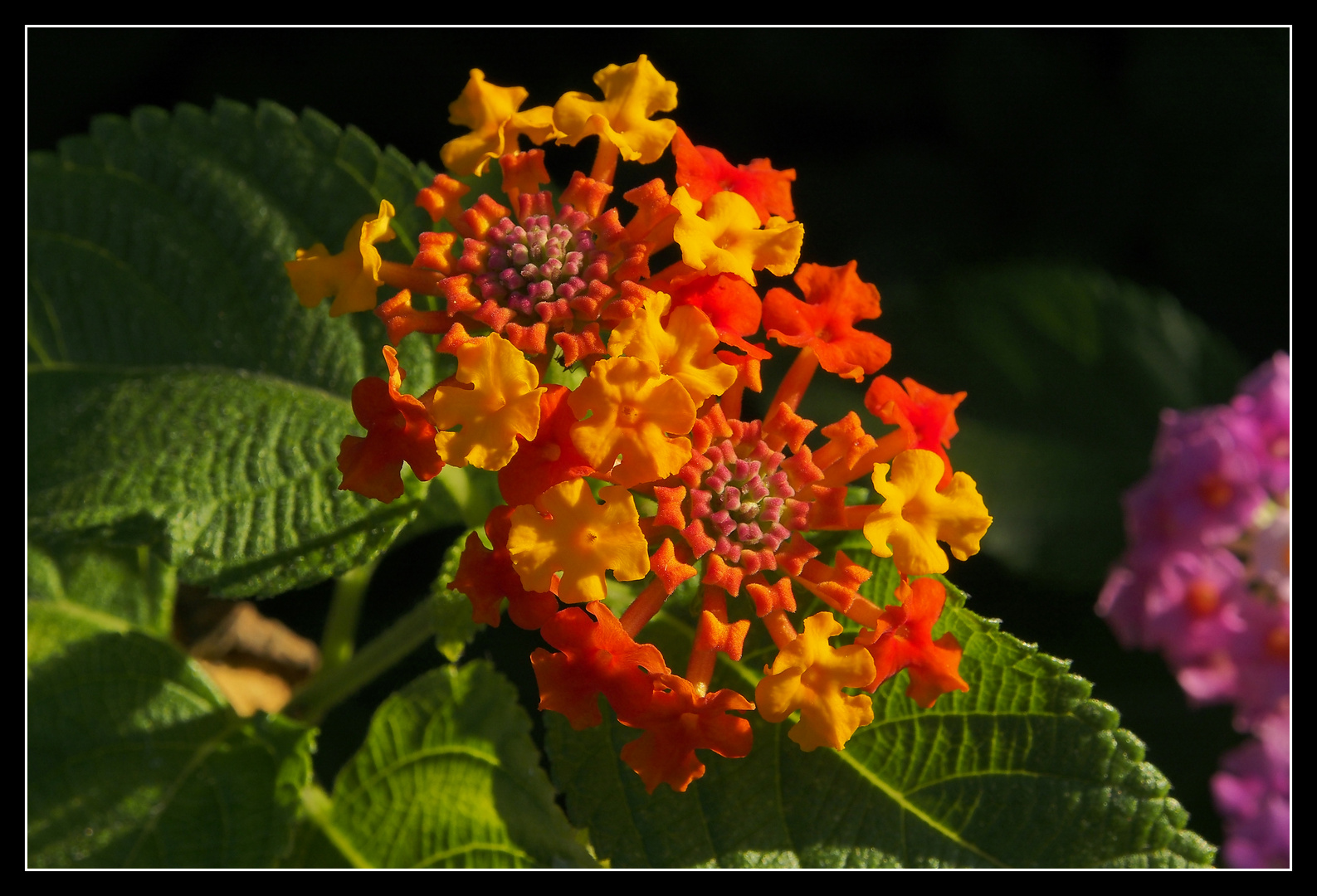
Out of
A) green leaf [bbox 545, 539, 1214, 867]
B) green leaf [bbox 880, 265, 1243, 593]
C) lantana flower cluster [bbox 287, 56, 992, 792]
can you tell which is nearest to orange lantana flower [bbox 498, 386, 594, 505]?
lantana flower cluster [bbox 287, 56, 992, 792]

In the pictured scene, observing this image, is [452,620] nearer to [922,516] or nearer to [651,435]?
[651,435]

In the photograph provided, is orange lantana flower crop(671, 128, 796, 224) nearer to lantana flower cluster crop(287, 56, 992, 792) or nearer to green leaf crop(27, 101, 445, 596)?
lantana flower cluster crop(287, 56, 992, 792)

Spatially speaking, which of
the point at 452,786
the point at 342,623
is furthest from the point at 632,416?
the point at 342,623

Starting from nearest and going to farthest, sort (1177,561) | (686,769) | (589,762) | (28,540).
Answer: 1. (686,769)
2. (589,762)
3. (28,540)
4. (1177,561)

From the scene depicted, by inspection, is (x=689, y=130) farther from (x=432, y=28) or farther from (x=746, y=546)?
(x=746, y=546)

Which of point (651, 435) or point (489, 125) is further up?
point (489, 125)

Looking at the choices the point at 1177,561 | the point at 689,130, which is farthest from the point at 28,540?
the point at 1177,561
